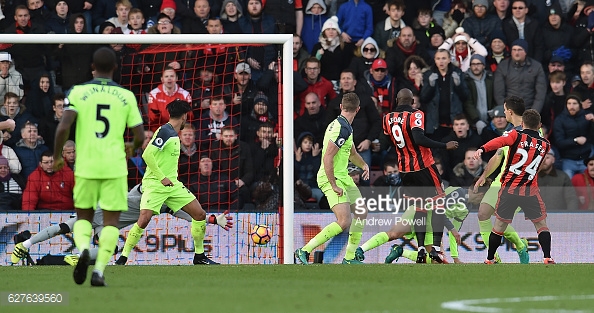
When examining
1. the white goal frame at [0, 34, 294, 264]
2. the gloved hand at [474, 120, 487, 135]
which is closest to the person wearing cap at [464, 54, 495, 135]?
the gloved hand at [474, 120, 487, 135]

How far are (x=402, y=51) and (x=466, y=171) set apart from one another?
227 centimetres

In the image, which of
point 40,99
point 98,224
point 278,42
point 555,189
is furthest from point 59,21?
point 555,189

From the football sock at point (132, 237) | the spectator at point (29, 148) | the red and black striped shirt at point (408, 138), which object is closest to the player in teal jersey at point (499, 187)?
the red and black striped shirt at point (408, 138)

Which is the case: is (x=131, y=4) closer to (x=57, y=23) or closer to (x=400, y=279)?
(x=57, y=23)

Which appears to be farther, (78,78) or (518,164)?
(78,78)

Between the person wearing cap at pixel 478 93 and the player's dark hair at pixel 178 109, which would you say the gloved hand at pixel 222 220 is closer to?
the player's dark hair at pixel 178 109

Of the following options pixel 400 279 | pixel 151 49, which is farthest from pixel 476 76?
pixel 400 279

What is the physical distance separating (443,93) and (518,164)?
12.4 ft

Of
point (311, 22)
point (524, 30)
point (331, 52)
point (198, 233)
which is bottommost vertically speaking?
point (198, 233)

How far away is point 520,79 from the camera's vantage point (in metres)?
18.5

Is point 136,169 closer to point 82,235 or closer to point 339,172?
point 339,172

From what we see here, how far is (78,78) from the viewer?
16953mm

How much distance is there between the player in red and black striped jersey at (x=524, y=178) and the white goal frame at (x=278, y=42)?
2637mm

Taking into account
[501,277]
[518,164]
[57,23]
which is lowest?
[501,277]
